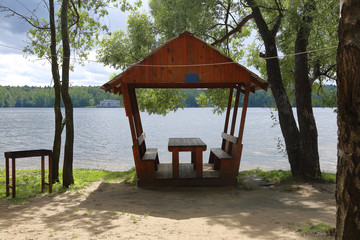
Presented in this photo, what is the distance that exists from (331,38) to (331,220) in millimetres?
7149

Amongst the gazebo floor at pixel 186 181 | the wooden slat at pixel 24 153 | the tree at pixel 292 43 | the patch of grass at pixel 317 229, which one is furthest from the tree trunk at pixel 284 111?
the wooden slat at pixel 24 153

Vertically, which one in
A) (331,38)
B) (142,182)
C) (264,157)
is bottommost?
(264,157)

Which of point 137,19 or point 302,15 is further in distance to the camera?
point 137,19

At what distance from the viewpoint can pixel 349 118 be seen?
3635mm

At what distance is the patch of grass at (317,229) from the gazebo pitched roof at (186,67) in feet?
15.0

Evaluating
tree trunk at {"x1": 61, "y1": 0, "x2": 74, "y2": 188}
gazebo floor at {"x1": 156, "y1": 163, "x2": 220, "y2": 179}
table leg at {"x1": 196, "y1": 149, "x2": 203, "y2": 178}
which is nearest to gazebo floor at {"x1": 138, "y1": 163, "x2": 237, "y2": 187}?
gazebo floor at {"x1": 156, "y1": 163, "x2": 220, "y2": 179}

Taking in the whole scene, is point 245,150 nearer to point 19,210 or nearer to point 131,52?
point 131,52

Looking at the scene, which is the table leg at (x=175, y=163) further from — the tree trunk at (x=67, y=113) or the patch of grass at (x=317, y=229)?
the patch of grass at (x=317, y=229)

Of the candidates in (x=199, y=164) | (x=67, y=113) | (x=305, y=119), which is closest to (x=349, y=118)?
(x=199, y=164)

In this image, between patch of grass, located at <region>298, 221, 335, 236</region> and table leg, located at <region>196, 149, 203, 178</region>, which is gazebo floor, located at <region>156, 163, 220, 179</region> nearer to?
table leg, located at <region>196, 149, 203, 178</region>

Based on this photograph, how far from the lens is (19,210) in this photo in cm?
670

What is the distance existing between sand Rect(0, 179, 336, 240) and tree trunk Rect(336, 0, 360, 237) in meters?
1.13

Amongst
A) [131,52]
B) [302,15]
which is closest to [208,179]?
[302,15]

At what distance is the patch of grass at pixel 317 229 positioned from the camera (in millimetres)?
Result: 4795
